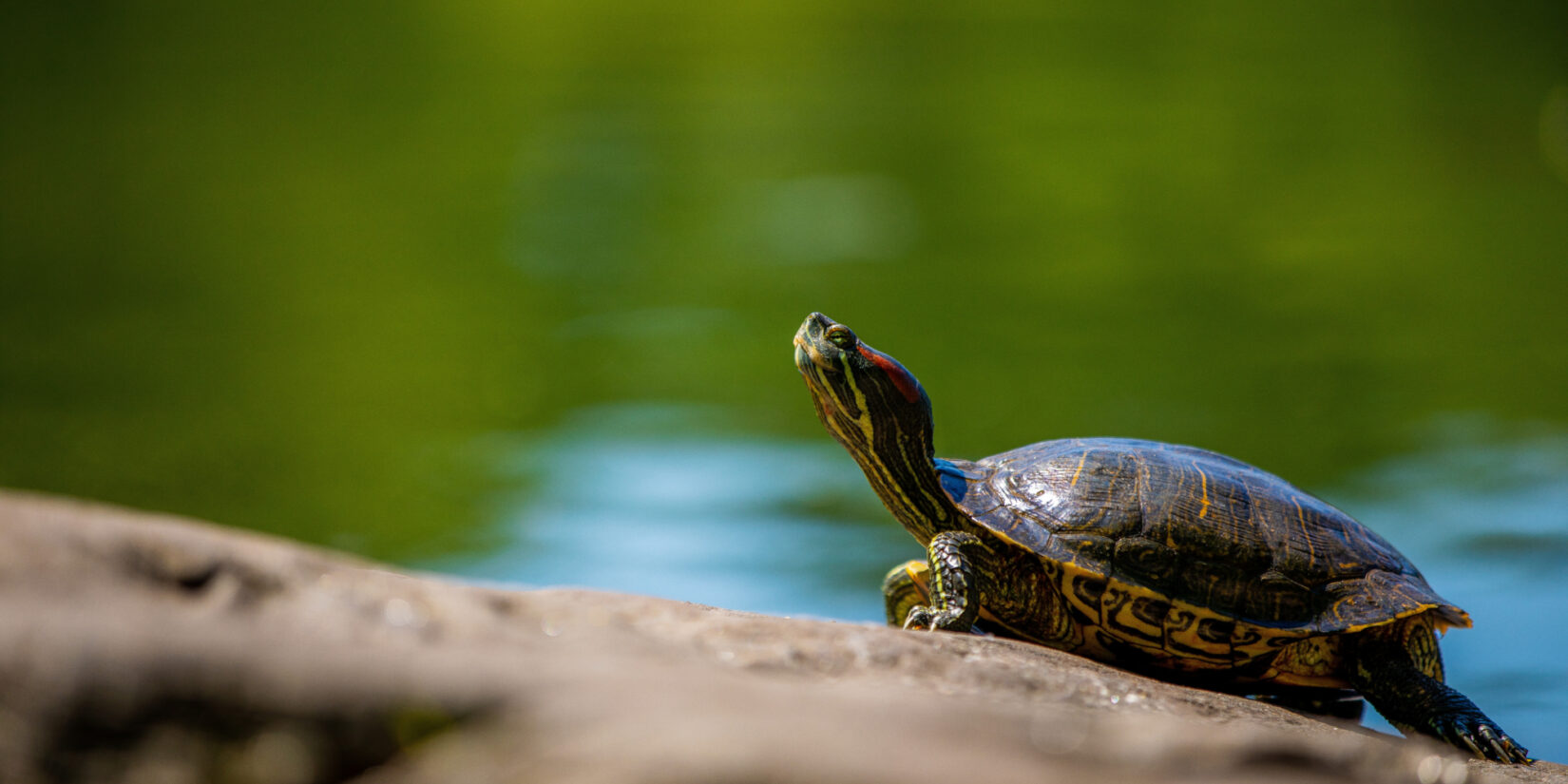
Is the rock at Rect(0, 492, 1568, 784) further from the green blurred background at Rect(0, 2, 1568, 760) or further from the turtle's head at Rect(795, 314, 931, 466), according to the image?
the green blurred background at Rect(0, 2, 1568, 760)

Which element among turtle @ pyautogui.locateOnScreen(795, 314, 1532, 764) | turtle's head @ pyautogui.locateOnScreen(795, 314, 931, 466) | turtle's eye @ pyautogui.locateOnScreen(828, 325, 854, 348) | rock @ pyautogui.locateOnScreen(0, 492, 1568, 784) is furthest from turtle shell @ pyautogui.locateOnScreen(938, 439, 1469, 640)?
rock @ pyautogui.locateOnScreen(0, 492, 1568, 784)

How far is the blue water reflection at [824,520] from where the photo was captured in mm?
5359

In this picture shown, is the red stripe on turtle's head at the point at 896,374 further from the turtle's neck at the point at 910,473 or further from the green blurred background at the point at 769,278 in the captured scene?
the green blurred background at the point at 769,278

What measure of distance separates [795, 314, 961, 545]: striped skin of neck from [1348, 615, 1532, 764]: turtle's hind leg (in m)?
0.90

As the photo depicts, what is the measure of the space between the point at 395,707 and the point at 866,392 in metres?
1.63

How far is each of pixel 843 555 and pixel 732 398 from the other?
2.15m

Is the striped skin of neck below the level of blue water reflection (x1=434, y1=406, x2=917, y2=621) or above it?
below

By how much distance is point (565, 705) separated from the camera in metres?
1.37

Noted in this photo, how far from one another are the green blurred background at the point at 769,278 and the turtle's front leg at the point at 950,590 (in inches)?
105

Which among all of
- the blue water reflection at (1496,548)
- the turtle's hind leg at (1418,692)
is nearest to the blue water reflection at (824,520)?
the blue water reflection at (1496,548)

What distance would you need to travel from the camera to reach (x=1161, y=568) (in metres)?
2.57

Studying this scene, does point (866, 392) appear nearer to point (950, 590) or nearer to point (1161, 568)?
point (950, 590)

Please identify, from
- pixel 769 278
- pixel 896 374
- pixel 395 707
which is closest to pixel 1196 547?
pixel 896 374

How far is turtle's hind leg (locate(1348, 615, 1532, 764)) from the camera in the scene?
248cm
